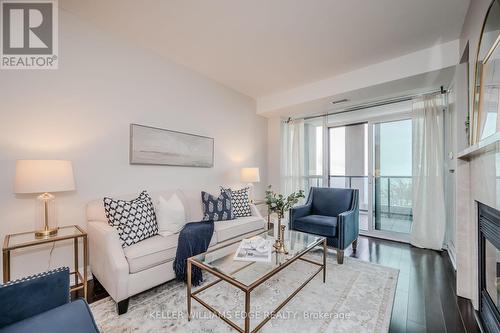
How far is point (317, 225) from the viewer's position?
2771 mm

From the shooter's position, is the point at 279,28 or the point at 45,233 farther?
the point at 279,28

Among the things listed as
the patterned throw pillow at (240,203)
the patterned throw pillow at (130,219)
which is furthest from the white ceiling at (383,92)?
the patterned throw pillow at (130,219)

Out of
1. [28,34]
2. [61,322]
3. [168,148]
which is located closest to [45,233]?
[61,322]

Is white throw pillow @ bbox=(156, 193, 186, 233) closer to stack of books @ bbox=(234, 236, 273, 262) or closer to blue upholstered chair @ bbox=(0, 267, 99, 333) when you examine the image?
stack of books @ bbox=(234, 236, 273, 262)

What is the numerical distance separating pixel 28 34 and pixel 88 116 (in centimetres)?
85

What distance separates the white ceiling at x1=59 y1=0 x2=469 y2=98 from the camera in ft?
6.55

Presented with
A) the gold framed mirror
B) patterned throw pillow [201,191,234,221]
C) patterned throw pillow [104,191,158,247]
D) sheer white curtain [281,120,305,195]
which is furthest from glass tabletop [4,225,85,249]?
sheer white curtain [281,120,305,195]

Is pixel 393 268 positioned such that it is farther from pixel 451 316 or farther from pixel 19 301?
pixel 19 301

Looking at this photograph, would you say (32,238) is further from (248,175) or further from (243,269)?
(248,175)

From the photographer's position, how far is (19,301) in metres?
0.96

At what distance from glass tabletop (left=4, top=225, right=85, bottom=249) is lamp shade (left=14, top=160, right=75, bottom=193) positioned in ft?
1.28

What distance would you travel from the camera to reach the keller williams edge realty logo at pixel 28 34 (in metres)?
1.91

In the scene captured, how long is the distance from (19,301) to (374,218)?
14.1 feet

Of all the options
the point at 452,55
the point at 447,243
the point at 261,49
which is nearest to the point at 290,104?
the point at 261,49
